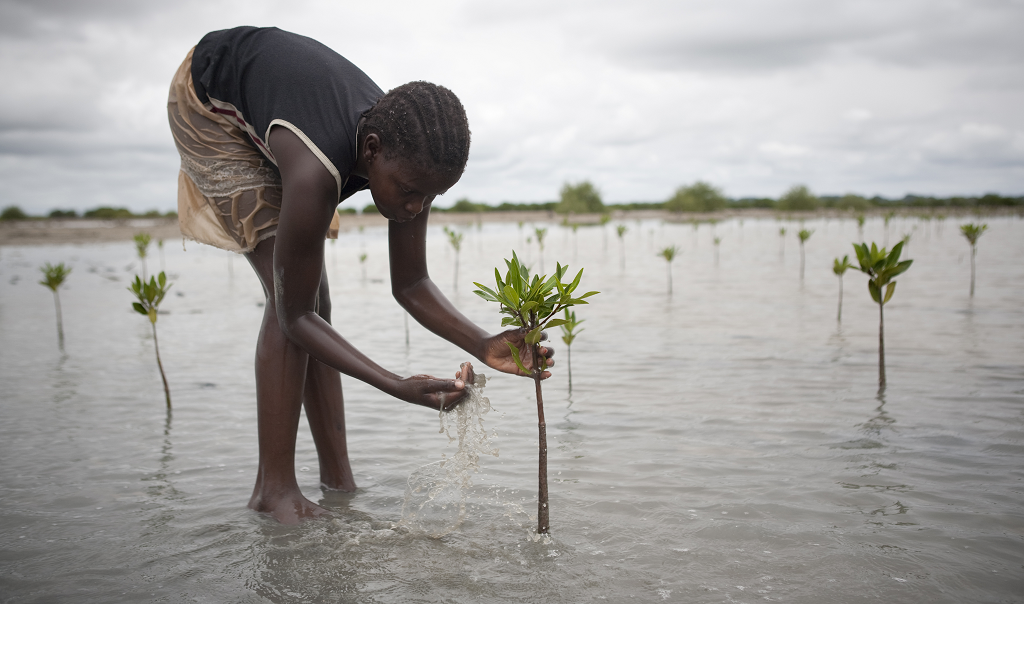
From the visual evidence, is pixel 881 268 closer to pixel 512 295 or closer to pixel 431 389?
pixel 512 295

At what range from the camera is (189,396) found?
19.2 ft

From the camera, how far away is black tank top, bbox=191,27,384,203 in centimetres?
255

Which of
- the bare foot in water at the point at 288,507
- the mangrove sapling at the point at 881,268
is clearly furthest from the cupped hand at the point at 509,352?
the mangrove sapling at the point at 881,268

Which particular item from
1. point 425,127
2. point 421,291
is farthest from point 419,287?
point 425,127

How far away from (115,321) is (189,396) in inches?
228

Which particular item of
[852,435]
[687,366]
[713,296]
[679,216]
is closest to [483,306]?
[713,296]

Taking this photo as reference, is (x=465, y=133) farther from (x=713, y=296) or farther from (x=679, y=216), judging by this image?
(x=679, y=216)

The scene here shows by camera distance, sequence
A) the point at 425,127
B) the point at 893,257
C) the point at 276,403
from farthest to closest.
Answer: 1. the point at 893,257
2. the point at 276,403
3. the point at 425,127

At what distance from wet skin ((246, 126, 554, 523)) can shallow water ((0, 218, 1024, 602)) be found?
301mm

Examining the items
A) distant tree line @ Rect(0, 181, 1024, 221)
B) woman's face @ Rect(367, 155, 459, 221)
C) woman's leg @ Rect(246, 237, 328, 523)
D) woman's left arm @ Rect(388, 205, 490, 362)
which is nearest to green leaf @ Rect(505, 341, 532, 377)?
woman's left arm @ Rect(388, 205, 490, 362)

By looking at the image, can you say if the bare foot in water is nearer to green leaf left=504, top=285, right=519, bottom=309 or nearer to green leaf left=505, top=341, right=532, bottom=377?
green leaf left=505, top=341, right=532, bottom=377

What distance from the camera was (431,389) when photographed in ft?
8.32

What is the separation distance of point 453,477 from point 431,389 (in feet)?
4.14
